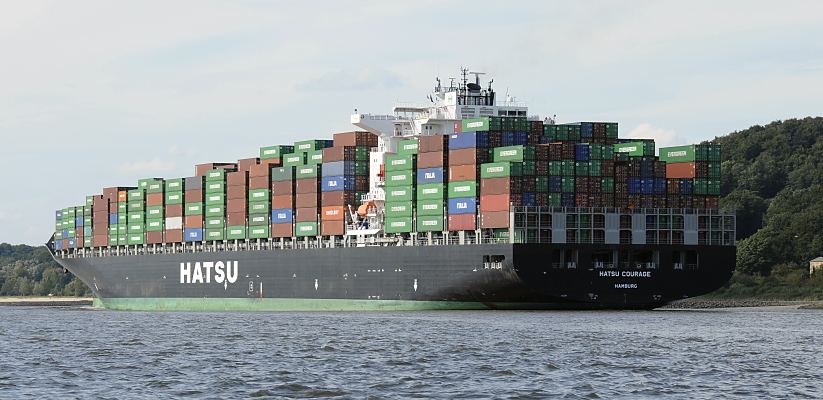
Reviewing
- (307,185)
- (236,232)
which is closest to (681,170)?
(307,185)

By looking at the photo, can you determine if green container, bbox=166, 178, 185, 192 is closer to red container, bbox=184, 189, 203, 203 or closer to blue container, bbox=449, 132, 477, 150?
red container, bbox=184, 189, 203, 203

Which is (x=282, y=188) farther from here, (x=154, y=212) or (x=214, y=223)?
(x=154, y=212)

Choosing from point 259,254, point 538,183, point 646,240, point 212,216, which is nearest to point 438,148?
point 538,183

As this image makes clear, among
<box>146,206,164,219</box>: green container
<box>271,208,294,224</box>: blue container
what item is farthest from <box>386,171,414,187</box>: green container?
<box>146,206,164,219</box>: green container

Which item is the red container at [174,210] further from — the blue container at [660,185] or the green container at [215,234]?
the blue container at [660,185]

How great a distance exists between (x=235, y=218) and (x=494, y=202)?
32354mm

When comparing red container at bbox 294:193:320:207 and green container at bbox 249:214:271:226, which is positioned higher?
red container at bbox 294:193:320:207

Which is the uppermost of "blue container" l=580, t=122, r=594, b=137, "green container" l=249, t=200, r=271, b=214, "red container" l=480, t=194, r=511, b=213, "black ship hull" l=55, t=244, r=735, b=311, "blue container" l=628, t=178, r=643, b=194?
"blue container" l=580, t=122, r=594, b=137

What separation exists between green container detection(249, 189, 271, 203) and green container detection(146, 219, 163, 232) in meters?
15.3

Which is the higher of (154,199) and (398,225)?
(154,199)

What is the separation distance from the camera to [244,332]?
230 feet

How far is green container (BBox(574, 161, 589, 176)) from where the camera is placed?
86000mm

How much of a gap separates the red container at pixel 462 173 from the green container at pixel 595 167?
22.1 feet

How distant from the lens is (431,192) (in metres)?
90.1
